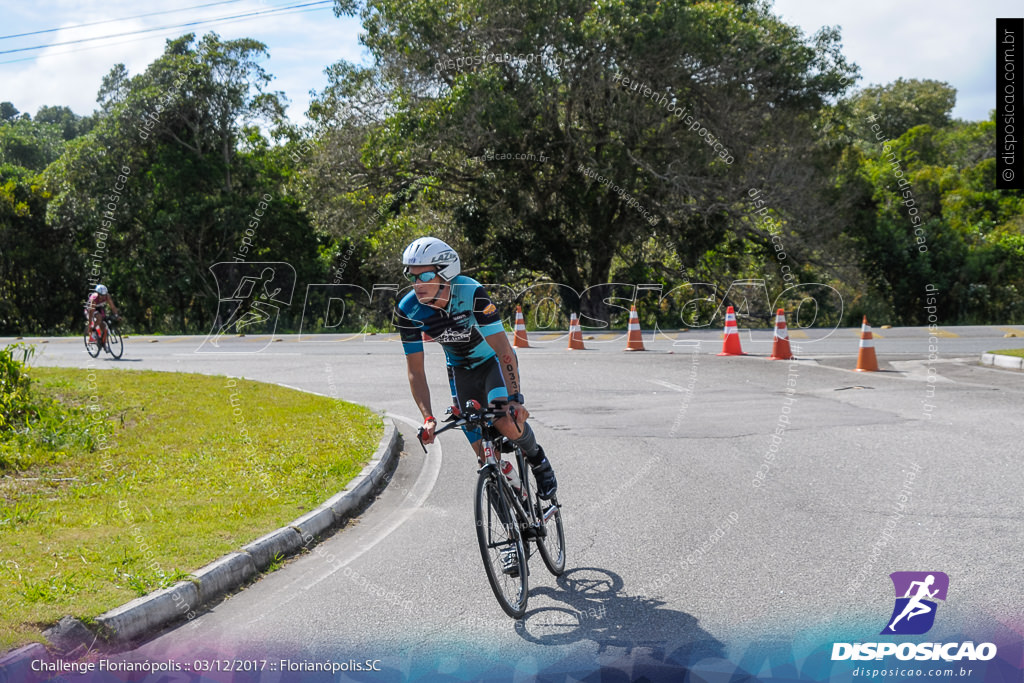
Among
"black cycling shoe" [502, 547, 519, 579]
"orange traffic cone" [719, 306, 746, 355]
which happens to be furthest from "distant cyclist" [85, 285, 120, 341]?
"black cycling shoe" [502, 547, 519, 579]

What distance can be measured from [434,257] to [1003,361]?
14.0 m

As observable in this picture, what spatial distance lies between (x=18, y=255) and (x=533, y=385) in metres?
26.4

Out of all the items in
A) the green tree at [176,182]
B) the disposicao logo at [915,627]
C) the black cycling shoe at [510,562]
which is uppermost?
the green tree at [176,182]

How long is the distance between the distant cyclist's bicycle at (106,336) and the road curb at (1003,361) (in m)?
17.7

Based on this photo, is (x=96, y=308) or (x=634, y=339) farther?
(x=96, y=308)

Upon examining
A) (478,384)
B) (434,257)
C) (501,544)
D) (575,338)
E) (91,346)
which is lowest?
(91,346)

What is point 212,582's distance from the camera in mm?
5887

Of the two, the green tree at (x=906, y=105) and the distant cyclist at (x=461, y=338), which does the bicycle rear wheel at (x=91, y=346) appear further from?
the green tree at (x=906, y=105)

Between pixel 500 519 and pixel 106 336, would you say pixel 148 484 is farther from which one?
pixel 106 336

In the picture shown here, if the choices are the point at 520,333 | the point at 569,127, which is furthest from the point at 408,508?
the point at 569,127

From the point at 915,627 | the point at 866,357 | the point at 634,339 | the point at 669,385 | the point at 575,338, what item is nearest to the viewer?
the point at 915,627

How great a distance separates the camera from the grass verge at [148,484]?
5.71m

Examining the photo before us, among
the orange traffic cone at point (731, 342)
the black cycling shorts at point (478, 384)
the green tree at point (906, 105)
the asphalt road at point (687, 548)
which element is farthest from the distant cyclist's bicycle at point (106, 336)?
the green tree at point (906, 105)

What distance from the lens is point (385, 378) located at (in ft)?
55.3
